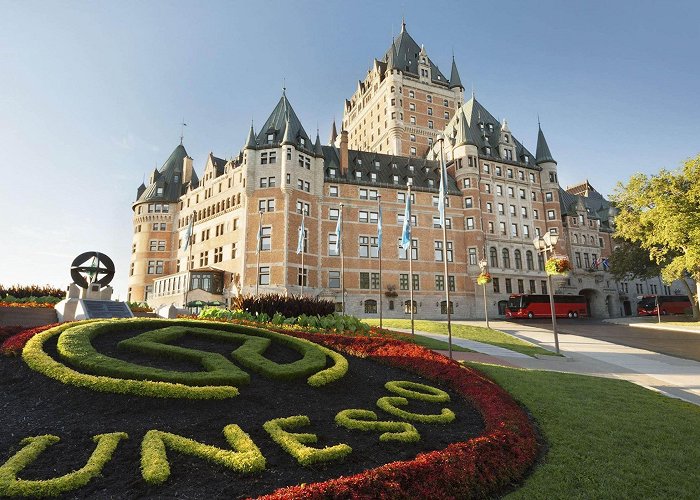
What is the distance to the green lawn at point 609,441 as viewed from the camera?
5.25 m

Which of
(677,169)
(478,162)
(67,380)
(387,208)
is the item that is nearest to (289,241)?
(387,208)

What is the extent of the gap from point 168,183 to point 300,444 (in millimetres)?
64853

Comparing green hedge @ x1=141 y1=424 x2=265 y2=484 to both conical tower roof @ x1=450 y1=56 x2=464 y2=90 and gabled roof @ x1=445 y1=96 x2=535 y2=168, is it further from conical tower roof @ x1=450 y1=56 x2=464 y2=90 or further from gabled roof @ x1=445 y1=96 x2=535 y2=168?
conical tower roof @ x1=450 y1=56 x2=464 y2=90

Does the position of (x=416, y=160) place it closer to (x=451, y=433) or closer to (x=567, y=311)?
(x=567, y=311)

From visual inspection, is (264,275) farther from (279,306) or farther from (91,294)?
(279,306)

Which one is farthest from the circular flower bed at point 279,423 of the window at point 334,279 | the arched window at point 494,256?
the arched window at point 494,256

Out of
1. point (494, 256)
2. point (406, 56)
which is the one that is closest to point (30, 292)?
point (494, 256)

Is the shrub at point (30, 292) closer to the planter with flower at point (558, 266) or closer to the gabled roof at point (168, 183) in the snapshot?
the planter with flower at point (558, 266)

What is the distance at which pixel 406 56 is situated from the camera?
250ft

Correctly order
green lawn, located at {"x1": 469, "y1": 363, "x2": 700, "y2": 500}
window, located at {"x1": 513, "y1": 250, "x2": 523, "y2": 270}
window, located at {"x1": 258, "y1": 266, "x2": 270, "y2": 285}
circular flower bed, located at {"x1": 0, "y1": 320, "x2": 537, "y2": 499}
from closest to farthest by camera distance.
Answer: circular flower bed, located at {"x1": 0, "y1": 320, "x2": 537, "y2": 499} → green lawn, located at {"x1": 469, "y1": 363, "x2": 700, "y2": 500} → window, located at {"x1": 258, "y1": 266, "x2": 270, "y2": 285} → window, located at {"x1": 513, "y1": 250, "x2": 523, "y2": 270}

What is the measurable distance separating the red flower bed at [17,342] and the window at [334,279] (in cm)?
3618

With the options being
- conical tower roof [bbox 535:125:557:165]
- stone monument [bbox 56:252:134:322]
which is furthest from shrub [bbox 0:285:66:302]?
conical tower roof [bbox 535:125:557:165]

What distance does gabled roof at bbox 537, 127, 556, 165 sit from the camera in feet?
198

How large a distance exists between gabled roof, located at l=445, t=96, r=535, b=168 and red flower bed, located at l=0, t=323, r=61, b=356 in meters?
53.7
